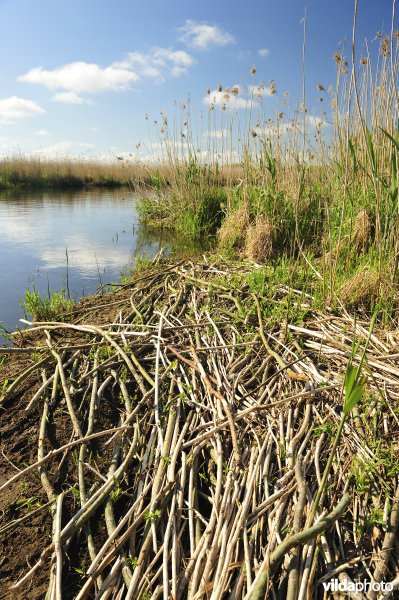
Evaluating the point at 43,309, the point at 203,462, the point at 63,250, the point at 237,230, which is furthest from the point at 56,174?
the point at 203,462

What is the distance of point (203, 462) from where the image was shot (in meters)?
1.62

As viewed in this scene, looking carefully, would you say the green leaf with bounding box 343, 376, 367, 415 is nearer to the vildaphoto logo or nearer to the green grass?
the vildaphoto logo

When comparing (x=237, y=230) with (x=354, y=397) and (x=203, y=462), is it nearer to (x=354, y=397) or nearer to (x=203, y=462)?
(x=203, y=462)

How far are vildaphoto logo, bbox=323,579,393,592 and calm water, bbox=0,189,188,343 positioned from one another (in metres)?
2.98

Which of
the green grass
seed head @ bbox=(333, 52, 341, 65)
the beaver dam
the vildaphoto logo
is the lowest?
the vildaphoto logo

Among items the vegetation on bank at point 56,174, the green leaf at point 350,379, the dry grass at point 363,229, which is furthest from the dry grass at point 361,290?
the vegetation on bank at point 56,174

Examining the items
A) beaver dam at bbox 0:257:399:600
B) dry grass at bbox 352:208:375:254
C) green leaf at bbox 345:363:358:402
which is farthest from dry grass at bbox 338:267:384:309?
green leaf at bbox 345:363:358:402

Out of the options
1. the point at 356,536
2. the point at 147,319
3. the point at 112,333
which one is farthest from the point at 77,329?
the point at 356,536

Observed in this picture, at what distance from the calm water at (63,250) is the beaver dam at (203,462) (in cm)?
175

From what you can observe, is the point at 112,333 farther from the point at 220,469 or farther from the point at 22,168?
the point at 22,168

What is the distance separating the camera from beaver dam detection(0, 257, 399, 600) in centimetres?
121

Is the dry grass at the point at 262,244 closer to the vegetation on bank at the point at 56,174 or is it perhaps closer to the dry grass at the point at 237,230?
the dry grass at the point at 237,230

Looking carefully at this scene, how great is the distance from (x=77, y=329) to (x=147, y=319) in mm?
469

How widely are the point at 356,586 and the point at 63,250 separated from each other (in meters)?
6.48
